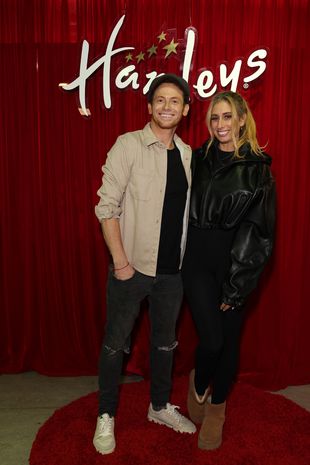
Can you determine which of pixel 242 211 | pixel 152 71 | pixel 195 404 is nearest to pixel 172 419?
pixel 195 404

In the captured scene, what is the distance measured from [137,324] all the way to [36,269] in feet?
2.71

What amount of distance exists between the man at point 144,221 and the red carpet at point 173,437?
126 millimetres

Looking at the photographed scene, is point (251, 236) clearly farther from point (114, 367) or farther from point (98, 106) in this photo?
point (98, 106)

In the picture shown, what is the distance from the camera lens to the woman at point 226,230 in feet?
6.84

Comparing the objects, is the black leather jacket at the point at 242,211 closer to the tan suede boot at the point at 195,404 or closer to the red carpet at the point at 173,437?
the tan suede boot at the point at 195,404

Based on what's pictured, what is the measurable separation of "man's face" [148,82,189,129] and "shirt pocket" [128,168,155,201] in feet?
0.83

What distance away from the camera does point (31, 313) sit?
10.2 feet

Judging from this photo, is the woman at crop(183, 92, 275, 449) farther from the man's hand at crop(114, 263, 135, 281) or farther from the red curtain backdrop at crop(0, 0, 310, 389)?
the red curtain backdrop at crop(0, 0, 310, 389)

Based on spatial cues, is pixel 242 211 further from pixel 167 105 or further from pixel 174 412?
pixel 174 412

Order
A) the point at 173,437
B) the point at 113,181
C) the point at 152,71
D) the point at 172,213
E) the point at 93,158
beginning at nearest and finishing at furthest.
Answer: the point at 113,181, the point at 172,213, the point at 173,437, the point at 152,71, the point at 93,158

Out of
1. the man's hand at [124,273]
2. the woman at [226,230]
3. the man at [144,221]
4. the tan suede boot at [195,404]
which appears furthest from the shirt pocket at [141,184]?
the tan suede boot at [195,404]

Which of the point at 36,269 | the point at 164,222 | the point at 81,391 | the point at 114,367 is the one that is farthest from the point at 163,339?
the point at 36,269

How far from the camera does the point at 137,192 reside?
84.0 inches

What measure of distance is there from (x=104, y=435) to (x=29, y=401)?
2.68 ft
